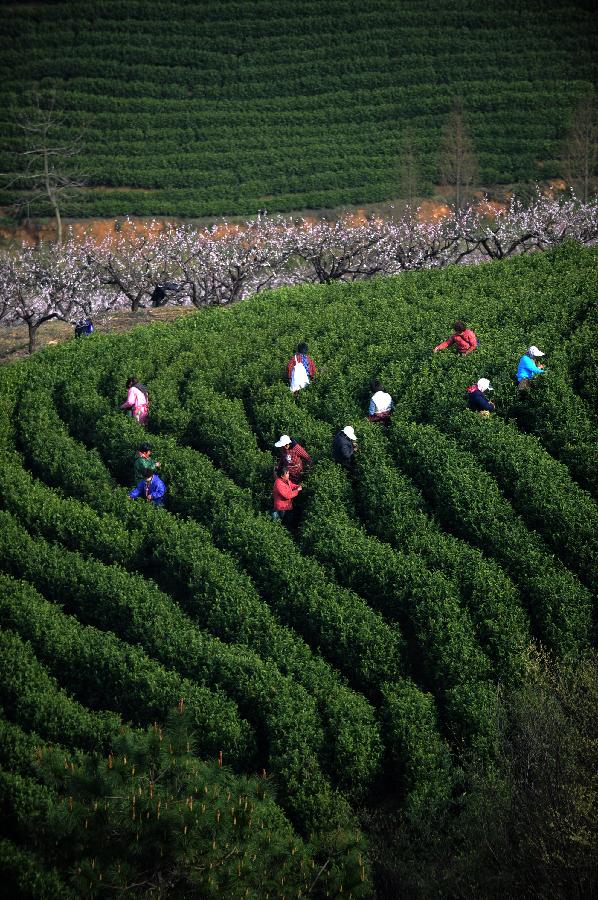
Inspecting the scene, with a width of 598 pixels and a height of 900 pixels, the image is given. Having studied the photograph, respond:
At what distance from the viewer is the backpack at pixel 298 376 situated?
27.7m

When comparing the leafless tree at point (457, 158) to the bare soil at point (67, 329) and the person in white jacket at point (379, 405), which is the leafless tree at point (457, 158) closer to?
the bare soil at point (67, 329)

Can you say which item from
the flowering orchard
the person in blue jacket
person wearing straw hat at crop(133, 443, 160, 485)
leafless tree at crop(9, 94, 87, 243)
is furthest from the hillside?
the person in blue jacket

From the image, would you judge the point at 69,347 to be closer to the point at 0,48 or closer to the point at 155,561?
the point at 155,561

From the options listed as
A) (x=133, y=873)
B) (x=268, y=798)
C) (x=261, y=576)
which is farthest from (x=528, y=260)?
(x=133, y=873)

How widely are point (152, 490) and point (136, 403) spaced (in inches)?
133

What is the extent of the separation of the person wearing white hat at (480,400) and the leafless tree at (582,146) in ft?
148

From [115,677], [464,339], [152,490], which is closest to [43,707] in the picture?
[115,677]

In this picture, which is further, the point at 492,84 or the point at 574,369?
the point at 492,84

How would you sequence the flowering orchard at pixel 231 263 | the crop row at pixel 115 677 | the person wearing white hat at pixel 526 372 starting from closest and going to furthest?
the crop row at pixel 115 677 < the person wearing white hat at pixel 526 372 < the flowering orchard at pixel 231 263

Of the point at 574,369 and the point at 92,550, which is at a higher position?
the point at 574,369

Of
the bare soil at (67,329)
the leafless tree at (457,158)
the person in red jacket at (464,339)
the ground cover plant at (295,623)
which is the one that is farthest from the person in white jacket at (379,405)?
the leafless tree at (457,158)

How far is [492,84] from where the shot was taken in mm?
79500

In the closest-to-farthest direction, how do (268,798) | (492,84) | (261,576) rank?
(268,798) → (261,576) → (492,84)

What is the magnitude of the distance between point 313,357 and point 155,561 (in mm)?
8304
